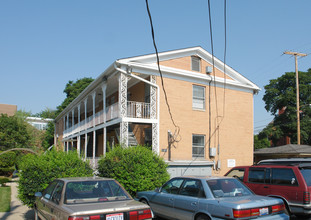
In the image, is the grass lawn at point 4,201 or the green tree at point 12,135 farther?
the green tree at point 12,135

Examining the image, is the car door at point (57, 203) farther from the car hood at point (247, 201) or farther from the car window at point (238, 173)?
the car window at point (238, 173)

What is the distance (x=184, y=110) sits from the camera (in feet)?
56.1

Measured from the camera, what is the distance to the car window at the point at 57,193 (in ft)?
19.5

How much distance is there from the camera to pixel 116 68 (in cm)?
1519

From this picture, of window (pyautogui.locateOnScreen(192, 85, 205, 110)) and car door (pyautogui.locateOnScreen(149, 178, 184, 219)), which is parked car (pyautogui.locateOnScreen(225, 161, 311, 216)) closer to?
car door (pyautogui.locateOnScreen(149, 178, 184, 219))

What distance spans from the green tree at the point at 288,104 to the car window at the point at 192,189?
30.8m

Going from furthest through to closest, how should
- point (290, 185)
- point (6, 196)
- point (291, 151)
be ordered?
point (291, 151) → point (6, 196) → point (290, 185)

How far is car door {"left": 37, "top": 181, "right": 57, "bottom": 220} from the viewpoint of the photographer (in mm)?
6227

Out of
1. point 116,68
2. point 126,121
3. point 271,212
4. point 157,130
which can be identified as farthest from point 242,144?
point 271,212

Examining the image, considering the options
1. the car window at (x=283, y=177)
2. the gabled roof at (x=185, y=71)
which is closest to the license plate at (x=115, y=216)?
the car window at (x=283, y=177)

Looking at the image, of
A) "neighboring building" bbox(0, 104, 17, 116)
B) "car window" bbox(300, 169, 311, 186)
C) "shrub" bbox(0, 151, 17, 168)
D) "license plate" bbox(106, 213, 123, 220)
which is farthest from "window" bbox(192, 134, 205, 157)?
"neighboring building" bbox(0, 104, 17, 116)

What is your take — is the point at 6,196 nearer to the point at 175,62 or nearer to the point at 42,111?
the point at 175,62

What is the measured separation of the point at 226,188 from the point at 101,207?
325cm

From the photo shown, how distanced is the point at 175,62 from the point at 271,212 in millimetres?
11881
